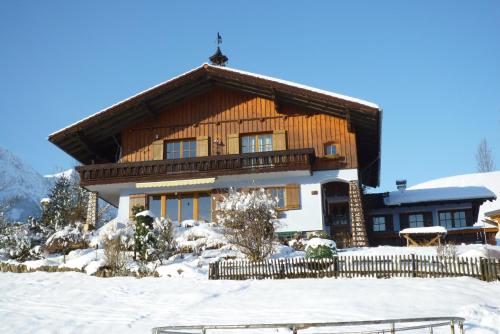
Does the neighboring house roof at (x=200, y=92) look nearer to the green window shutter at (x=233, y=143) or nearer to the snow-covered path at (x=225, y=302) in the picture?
the green window shutter at (x=233, y=143)

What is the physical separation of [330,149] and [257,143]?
3.70 meters

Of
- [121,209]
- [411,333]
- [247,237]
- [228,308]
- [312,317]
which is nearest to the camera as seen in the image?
[411,333]

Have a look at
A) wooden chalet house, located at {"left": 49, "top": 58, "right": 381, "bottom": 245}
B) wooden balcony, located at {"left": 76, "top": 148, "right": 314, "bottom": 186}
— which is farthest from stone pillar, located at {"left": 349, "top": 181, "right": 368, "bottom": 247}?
wooden balcony, located at {"left": 76, "top": 148, "right": 314, "bottom": 186}

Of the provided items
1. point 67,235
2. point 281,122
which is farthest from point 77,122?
point 281,122

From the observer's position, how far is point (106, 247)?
17969mm

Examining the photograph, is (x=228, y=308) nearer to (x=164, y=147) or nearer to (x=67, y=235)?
(x=67, y=235)

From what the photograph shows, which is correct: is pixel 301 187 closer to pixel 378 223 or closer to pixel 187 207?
pixel 187 207

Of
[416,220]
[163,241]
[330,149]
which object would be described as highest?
[330,149]

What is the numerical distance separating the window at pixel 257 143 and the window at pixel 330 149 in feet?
9.13

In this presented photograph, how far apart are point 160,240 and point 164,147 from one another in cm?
961

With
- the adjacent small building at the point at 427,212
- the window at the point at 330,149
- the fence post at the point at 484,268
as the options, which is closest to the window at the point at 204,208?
the window at the point at 330,149

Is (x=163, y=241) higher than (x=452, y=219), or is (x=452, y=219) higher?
(x=452, y=219)

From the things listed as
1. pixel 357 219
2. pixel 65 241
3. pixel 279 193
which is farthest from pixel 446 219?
pixel 65 241

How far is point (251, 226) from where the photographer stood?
58.5ft
